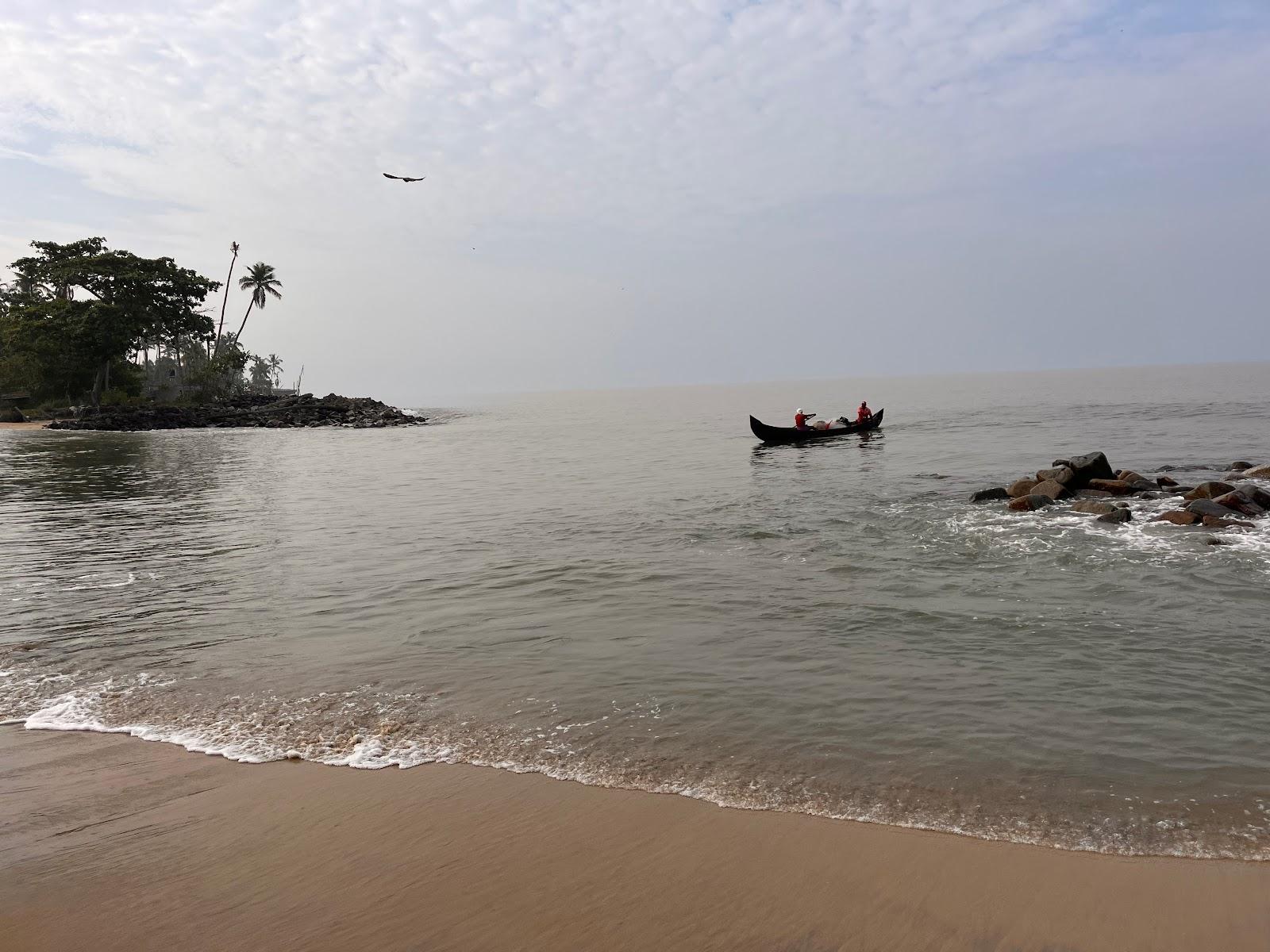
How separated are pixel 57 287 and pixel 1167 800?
8751cm

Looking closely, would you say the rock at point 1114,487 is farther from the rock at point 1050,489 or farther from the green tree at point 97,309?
the green tree at point 97,309

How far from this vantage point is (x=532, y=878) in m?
4.60

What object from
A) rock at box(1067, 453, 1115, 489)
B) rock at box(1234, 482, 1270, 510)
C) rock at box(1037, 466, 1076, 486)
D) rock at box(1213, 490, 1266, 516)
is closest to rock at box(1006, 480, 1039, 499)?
rock at box(1037, 466, 1076, 486)

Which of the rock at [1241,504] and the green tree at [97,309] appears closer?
the rock at [1241,504]

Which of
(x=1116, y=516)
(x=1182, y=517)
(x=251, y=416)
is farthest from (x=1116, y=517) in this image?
(x=251, y=416)

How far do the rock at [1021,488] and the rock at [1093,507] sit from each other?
1335mm

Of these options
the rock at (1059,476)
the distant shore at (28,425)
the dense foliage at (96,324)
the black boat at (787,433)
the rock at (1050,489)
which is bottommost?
the rock at (1050,489)

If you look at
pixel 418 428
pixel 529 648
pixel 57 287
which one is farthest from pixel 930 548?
pixel 57 287

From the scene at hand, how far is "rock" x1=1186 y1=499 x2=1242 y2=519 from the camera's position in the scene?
15414 millimetres

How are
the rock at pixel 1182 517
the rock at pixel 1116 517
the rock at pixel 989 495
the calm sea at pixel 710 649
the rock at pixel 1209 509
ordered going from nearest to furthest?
the calm sea at pixel 710 649 → the rock at pixel 1182 517 → the rock at pixel 1209 509 → the rock at pixel 1116 517 → the rock at pixel 989 495

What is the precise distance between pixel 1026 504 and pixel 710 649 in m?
11.8

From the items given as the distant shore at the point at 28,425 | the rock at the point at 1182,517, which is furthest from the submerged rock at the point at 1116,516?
the distant shore at the point at 28,425

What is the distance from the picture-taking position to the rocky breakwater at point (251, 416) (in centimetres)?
5919

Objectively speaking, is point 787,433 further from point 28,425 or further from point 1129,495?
point 28,425
